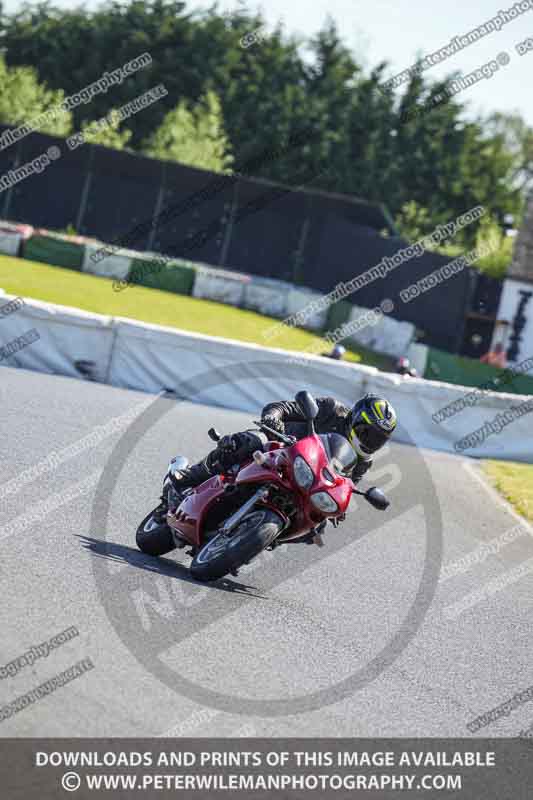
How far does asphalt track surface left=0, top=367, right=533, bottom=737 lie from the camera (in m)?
6.01

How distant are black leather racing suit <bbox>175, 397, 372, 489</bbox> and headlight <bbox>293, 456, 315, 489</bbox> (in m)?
0.40

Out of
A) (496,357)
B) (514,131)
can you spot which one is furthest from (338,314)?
(514,131)

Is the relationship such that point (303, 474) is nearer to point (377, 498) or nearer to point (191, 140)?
point (377, 498)

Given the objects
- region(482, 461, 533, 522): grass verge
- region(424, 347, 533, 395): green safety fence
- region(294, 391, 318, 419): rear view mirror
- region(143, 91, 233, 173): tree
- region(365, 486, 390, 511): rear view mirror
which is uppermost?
region(143, 91, 233, 173): tree

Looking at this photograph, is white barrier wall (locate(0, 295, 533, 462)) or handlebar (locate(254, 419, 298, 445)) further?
white barrier wall (locate(0, 295, 533, 462))

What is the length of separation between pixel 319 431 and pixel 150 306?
27.4 meters

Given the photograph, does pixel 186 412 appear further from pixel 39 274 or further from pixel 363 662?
pixel 39 274

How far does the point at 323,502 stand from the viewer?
798 centimetres

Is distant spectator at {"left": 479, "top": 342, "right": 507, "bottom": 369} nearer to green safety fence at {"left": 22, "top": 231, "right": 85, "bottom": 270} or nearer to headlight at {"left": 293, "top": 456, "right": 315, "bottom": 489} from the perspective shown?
green safety fence at {"left": 22, "top": 231, "right": 85, "bottom": 270}

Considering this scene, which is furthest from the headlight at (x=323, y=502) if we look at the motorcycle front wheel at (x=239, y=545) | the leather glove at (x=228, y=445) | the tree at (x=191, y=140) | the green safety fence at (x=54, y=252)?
the tree at (x=191, y=140)

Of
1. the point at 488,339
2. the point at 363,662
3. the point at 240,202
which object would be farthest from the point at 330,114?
the point at 363,662

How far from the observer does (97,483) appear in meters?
11.1

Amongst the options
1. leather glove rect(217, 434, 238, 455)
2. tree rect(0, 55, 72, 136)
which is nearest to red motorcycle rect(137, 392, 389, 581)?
leather glove rect(217, 434, 238, 455)

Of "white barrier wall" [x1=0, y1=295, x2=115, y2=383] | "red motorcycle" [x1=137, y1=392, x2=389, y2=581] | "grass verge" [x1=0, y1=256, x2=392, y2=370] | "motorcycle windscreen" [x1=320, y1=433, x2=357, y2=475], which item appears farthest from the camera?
"grass verge" [x1=0, y1=256, x2=392, y2=370]
